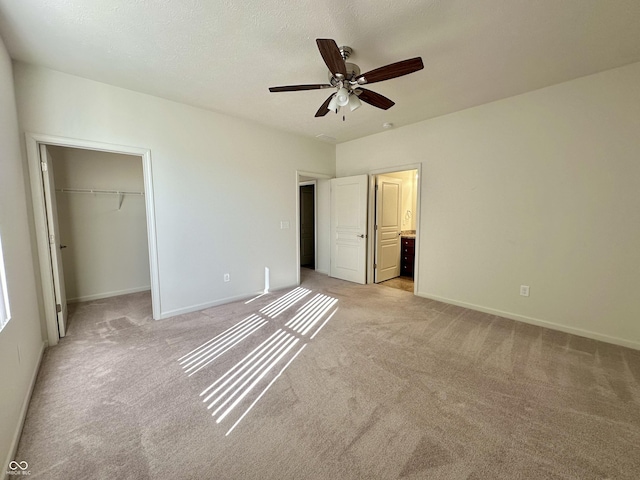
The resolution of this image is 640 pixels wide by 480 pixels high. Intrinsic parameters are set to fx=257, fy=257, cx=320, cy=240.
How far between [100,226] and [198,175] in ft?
6.73

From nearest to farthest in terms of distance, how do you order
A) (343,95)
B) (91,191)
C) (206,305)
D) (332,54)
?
(332,54)
(343,95)
(206,305)
(91,191)

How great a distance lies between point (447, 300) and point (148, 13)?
4.39 metres

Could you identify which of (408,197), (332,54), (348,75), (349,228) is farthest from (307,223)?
(332,54)

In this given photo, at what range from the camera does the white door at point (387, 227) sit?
473cm

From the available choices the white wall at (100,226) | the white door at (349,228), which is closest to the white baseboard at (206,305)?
the white door at (349,228)

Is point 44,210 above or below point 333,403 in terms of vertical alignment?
above

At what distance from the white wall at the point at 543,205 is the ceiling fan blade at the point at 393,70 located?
1.97m

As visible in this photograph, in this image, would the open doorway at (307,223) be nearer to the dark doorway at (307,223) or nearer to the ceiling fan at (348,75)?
the dark doorway at (307,223)

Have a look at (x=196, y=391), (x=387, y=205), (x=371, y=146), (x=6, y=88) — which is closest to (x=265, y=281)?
(x=196, y=391)

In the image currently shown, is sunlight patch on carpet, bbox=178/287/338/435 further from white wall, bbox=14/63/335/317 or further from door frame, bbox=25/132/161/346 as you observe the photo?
door frame, bbox=25/132/161/346

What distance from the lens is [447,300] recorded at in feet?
12.3

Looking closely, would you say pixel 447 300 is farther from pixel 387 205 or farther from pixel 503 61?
pixel 503 61

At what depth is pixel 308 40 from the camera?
2045 millimetres

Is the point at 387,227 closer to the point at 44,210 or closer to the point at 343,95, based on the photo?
the point at 343,95
